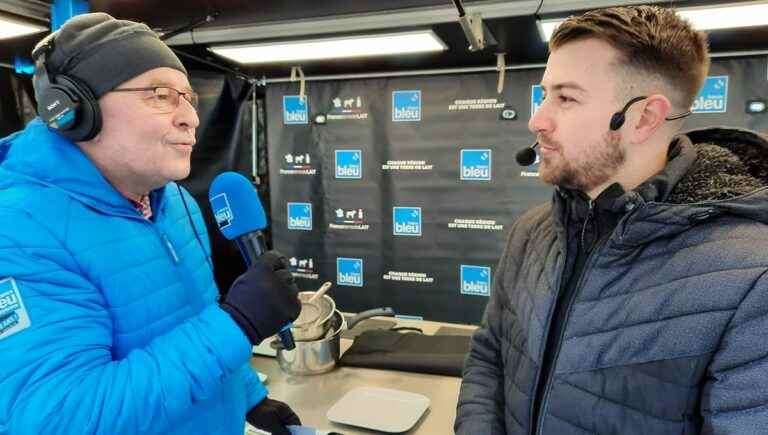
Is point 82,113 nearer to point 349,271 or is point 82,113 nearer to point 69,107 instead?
point 69,107

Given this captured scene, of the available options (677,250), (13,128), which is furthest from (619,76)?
(13,128)

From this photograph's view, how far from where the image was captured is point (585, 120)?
1.00m

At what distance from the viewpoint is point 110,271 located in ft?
2.87

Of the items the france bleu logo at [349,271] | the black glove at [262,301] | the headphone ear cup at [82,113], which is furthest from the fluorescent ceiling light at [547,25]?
the france bleu logo at [349,271]

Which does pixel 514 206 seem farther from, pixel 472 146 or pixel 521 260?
pixel 521 260

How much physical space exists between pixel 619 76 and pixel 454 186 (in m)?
1.75

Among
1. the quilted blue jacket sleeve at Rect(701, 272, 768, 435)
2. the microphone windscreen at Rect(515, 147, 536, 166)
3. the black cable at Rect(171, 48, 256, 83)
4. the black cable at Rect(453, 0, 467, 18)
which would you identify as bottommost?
the quilted blue jacket sleeve at Rect(701, 272, 768, 435)

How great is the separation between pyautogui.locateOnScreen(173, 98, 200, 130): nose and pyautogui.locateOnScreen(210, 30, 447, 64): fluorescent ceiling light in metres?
0.95

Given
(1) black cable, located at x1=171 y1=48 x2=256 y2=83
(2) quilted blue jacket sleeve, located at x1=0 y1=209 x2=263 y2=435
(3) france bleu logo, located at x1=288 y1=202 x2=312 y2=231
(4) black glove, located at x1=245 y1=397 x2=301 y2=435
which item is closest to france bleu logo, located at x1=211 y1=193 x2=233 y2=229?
(2) quilted blue jacket sleeve, located at x1=0 y1=209 x2=263 y2=435

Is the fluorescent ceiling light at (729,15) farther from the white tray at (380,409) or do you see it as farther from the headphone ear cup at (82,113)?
the headphone ear cup at (82,113)

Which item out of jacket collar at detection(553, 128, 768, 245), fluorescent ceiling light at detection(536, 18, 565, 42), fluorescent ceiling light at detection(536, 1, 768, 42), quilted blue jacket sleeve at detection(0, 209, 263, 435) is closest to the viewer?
quilted blue jacket sleeve at detection(0, 209, 263, 435)

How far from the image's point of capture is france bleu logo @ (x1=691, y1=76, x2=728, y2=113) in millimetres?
2295

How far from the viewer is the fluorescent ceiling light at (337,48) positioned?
6.11ft

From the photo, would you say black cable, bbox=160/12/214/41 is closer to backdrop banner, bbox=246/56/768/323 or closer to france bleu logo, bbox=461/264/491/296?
backdrop banner, bbox=246/56/768/323
